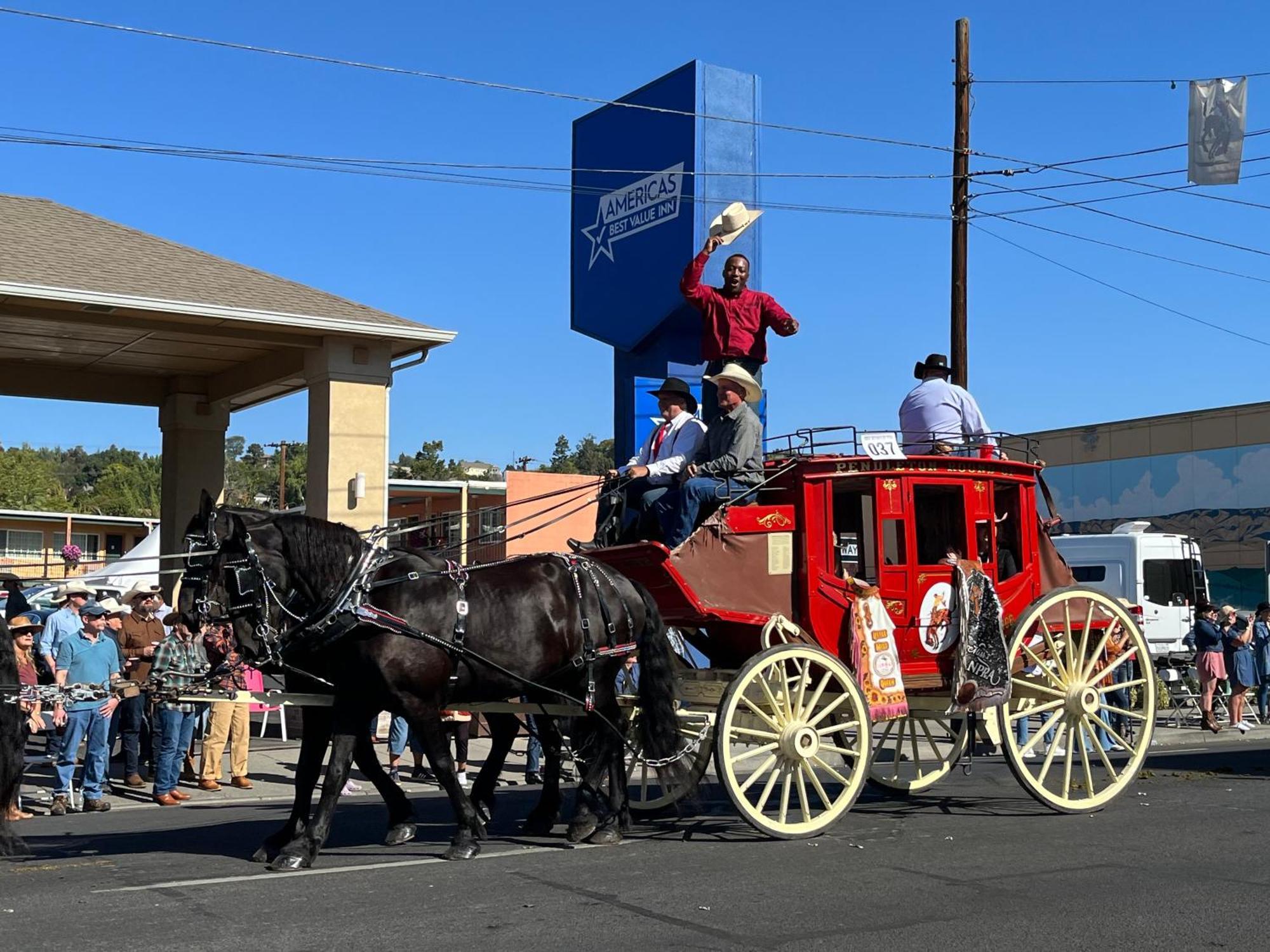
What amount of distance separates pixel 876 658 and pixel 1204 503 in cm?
3078

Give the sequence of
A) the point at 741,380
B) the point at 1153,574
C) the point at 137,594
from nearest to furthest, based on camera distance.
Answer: the point at 741,380
the point at 137,594
the point at 1153,574

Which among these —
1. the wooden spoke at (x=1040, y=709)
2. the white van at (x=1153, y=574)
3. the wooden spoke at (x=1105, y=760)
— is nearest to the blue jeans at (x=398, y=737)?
the wooden spoke at (x=1040, y=709)

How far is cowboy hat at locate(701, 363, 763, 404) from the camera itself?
384 inches

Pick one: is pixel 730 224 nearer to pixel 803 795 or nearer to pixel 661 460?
pixel 661 460

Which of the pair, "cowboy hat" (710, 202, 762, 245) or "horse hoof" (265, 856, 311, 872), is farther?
"cowboy hat" (710, 202, 762, 245)

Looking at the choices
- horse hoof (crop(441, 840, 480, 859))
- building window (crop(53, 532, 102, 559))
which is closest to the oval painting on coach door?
horse hoof (crop(441, 840, 480, 859))

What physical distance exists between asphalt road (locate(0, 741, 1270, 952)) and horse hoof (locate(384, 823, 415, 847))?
0.13 metres

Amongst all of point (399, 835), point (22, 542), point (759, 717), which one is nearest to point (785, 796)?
point (759, 717)

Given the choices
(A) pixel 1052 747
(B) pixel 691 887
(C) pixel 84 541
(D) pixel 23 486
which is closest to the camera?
(B) pixel 691 887

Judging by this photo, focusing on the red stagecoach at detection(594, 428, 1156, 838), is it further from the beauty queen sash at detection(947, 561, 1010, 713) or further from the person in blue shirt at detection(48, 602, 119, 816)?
the person in blue shirt at detection(48, 602, 119, 816)

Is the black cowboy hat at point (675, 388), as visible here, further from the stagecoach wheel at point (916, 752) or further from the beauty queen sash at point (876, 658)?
the stagecoach wheel at point (916, 752)

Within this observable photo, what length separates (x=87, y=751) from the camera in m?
11.9

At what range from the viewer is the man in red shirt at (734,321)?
1112cm

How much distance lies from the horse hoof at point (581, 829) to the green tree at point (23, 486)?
204ft
